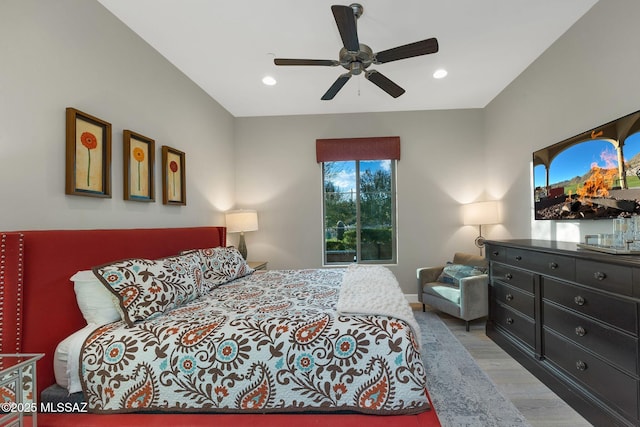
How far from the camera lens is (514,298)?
94.1 inches

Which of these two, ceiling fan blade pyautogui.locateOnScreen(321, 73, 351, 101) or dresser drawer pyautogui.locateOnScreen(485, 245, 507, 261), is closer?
ceiling fan blade pyautogui.locateOnScreen(321, 73, 351, 101)

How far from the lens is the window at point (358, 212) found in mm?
4184

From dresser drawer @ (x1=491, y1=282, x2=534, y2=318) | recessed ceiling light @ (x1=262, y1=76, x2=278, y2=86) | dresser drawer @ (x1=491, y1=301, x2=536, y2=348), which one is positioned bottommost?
dresser drawer @ (x1=491, y1=301, x2=536, y2=348)

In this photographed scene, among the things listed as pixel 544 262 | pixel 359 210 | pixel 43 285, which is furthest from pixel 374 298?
pixel 359 210

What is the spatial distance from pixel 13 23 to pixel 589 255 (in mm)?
3479

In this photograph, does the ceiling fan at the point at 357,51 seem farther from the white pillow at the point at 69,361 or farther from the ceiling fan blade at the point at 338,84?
the white pillow at the point at 69,361

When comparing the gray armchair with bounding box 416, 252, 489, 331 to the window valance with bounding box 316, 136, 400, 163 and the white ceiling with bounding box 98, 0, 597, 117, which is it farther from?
the white ceiling with bounding box 98, 0, 597, 117

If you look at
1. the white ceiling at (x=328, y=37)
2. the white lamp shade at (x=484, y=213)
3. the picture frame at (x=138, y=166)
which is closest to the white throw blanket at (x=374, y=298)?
the picture frame at (x=138, y=166)

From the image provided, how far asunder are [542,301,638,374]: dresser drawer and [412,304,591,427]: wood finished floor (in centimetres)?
45

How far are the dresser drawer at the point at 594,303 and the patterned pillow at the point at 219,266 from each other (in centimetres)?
254

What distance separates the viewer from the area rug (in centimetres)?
171

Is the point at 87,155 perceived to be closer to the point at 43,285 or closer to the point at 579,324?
the point at 43,285

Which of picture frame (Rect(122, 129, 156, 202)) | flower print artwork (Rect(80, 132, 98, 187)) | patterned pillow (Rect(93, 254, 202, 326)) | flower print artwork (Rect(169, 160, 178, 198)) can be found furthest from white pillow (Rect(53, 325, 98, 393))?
flower print artwork (Rect(169, 160, 178, 198))

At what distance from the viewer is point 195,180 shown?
10.3ft
